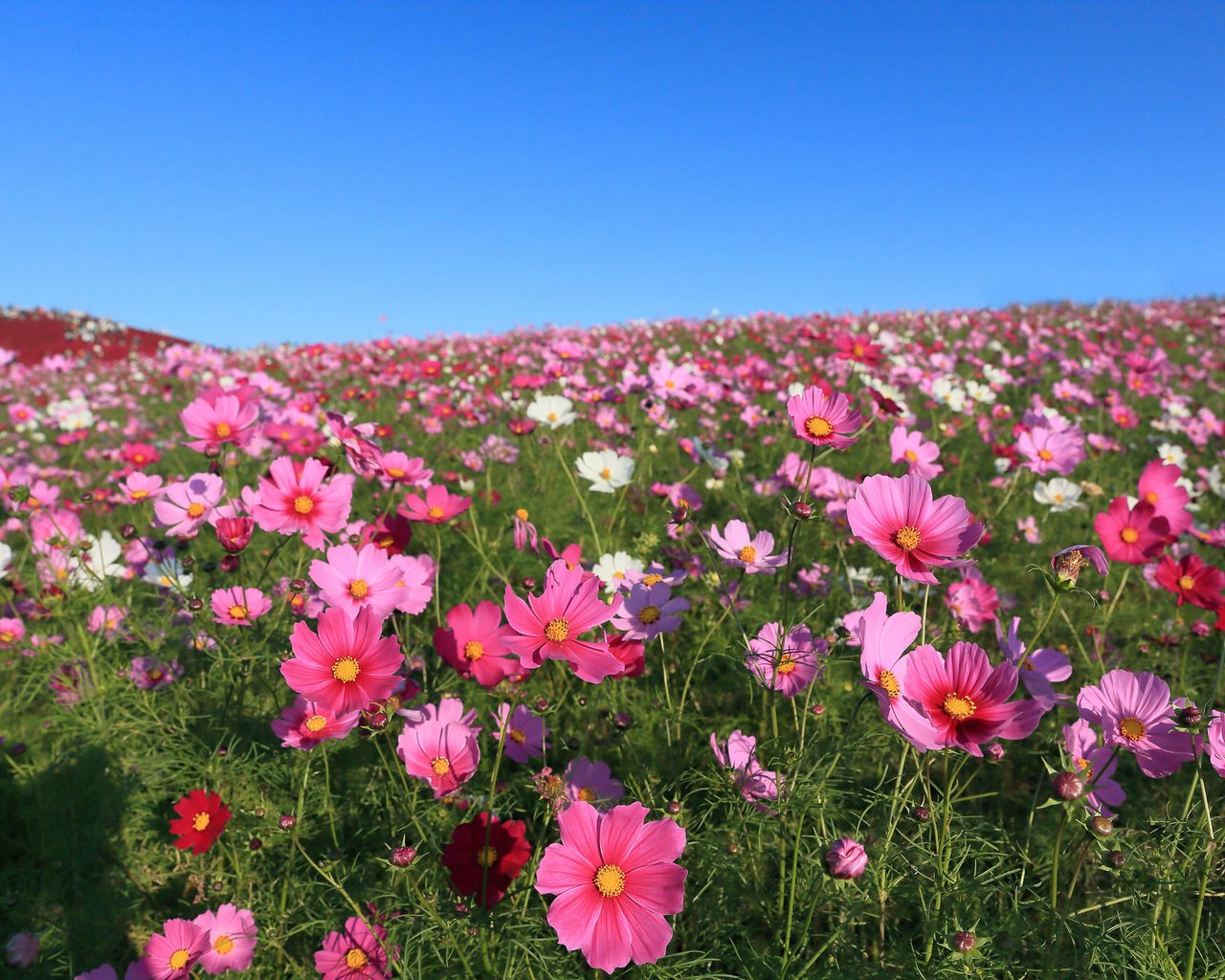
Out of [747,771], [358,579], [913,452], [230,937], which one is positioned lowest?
[230,937]

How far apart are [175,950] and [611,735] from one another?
3.52 ft

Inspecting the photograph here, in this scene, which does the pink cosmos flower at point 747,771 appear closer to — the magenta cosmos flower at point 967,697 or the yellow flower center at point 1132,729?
the magenta cosmos flower at point 967,697

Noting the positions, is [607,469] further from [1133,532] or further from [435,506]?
[1133,532]

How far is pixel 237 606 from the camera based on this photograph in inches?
65.2

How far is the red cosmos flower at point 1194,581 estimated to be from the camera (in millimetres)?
1571

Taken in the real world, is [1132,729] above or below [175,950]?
above

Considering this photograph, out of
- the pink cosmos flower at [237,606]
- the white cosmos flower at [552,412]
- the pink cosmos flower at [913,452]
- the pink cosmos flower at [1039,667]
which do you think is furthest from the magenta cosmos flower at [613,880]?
the white cosmos flower at [552,412]

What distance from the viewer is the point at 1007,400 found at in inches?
222

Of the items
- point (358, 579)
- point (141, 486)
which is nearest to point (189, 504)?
point (141, 486)

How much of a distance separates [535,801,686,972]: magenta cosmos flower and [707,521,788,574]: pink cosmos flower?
2.17 ft

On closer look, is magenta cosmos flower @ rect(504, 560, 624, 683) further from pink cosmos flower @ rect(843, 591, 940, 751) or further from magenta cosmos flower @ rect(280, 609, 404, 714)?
pink cosmos flower @ rect(843, 591, 940, 751)

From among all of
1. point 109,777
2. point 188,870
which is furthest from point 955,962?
point 109,777

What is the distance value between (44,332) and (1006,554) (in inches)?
809

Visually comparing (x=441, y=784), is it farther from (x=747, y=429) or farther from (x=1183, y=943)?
(x=747, y=429)
